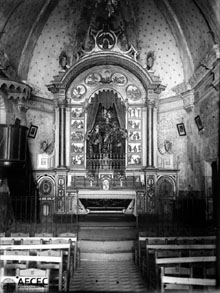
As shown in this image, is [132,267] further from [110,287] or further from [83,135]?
[83,135]

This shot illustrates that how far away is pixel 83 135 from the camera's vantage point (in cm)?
1372

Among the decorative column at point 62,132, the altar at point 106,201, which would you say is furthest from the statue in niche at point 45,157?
the altar at point 106,201

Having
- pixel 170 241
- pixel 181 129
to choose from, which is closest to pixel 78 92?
pixel 181 129

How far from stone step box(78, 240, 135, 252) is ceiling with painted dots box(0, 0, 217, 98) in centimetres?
616

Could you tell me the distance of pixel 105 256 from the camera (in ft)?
28.8

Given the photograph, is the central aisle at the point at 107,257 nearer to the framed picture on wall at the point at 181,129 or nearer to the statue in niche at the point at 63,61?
the framed picture on wall at the point at 181,129

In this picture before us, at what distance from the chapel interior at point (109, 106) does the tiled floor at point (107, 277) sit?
136 inches

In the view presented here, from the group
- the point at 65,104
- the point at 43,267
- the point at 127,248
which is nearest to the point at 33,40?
the point at 65,104

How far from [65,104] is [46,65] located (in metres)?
1.48

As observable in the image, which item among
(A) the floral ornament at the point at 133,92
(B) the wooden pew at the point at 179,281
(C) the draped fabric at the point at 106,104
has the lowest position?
(B) the wooden pew at the point at 179,281

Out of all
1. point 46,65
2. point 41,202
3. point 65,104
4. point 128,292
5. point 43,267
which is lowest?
point 128,292

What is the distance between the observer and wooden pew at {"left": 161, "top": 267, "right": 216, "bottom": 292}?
5.11 m

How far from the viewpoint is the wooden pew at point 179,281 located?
511cm

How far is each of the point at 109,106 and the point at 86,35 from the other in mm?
2544
